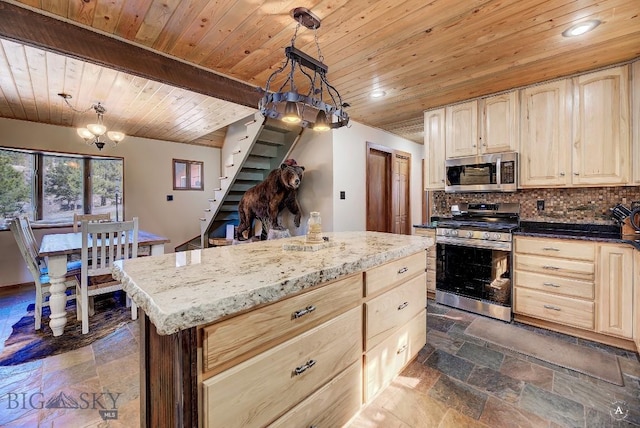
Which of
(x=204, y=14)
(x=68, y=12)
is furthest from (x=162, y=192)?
(x=204, y=14)

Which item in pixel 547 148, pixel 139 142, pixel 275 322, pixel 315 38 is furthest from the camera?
pixel 139 142

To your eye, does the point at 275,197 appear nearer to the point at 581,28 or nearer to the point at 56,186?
the point at 581,28

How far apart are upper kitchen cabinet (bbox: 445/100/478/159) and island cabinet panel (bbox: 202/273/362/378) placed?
2606mm

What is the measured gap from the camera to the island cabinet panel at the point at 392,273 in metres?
1.48

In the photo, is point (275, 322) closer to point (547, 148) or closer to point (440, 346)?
point (440, 346)

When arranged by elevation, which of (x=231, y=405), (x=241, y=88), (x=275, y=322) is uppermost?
(x=241, y=88)

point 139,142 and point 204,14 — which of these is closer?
point 204,14

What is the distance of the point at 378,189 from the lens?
444 centimetres

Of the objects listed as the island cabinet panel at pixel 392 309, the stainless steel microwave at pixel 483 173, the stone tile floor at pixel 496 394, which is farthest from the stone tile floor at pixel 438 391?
the stainless steel microwave at pixel 483 173

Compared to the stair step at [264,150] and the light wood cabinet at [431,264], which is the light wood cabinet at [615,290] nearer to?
the light wood cabinet at [431,264]

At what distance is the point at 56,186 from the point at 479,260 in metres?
6.02

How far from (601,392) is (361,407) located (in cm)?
156

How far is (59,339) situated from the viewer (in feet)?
7.78

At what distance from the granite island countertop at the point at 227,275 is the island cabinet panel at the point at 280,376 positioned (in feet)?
0.70
